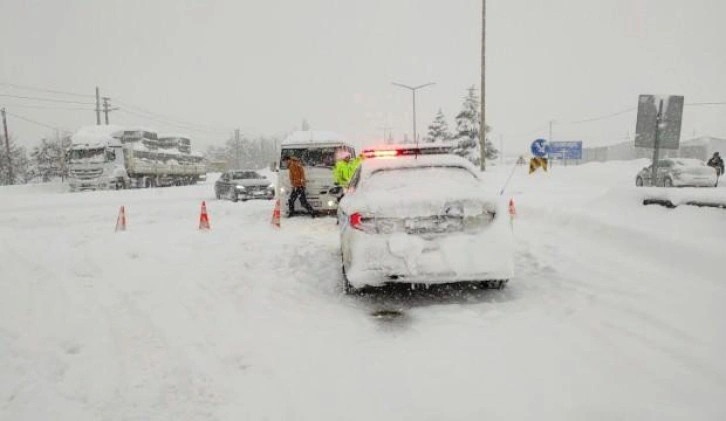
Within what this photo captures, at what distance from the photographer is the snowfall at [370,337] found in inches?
138

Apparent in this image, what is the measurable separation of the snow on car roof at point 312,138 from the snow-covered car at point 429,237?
9.82 metres

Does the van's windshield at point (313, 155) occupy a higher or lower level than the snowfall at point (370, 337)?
higher

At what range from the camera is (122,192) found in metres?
31.2

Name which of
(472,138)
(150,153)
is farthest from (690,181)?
(472,138)

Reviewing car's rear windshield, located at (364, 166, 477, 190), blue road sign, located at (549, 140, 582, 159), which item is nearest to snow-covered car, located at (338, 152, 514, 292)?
car's rear windshield, located at (364, 166, 477, 190)

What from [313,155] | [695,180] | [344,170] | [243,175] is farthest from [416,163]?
[695,180]

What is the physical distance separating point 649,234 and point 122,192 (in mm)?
29654

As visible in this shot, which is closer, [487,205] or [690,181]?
[487,205]

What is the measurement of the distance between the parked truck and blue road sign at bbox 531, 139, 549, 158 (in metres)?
26.9

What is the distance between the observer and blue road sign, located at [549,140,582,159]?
2080 inches

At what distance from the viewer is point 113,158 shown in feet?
111

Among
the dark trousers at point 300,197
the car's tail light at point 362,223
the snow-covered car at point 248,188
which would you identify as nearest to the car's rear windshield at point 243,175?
the snow-covered car at point 248,188

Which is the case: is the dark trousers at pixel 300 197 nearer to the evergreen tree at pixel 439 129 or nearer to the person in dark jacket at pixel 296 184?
the person in dark jacket at pixel 296 184

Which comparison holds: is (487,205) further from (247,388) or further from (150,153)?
(150,153)
